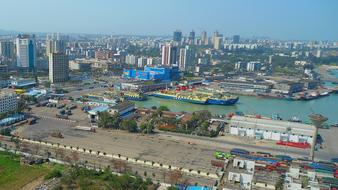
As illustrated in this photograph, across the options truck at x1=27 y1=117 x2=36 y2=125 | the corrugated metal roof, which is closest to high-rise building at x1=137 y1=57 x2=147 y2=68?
truck at x1=27 y1=117 x2=36 y2=125

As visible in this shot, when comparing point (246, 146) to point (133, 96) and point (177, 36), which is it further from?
point (177, 36)

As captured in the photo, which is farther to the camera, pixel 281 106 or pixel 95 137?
pixel 281 106

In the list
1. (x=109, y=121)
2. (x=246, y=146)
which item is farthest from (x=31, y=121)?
(x=246, y=146)

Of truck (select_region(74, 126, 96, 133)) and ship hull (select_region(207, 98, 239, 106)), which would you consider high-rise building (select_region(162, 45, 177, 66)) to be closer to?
ship hull (select_region(207, 98, 239, 106))

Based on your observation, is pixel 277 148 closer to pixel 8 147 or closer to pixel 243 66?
pixel 8 147

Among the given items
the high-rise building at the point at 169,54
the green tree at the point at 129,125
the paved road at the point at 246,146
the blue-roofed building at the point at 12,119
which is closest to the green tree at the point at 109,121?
the green tree at the point at 129,125

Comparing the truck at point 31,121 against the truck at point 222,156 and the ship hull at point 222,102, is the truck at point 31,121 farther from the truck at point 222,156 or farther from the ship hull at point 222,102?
the ship hull at point 222,102

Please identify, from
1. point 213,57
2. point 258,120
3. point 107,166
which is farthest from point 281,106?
point 213,57
